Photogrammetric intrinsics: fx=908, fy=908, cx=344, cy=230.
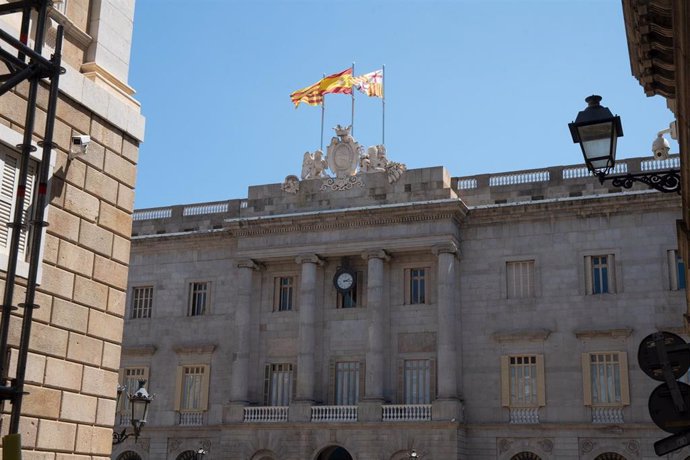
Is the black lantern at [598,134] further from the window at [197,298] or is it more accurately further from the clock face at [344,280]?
the window at [197,298]

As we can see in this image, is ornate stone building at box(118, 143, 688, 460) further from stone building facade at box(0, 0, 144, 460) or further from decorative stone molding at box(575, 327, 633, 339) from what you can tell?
stone building facade at box(0, 0, 144, 460)

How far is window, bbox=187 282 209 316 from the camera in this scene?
3984 centimetres

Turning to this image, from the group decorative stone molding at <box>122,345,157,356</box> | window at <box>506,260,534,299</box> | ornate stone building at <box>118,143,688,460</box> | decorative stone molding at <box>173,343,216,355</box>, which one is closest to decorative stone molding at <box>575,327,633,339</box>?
ornate stone building at <box>118,143,688,460</box>

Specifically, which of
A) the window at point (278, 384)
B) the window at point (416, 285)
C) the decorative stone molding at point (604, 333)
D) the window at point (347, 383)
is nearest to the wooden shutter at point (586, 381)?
the decorative stone molding at point (604, 333)

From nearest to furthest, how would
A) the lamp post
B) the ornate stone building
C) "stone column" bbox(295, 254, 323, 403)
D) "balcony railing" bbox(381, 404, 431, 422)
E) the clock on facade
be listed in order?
the lamp post
the ornate stone building
"balcony railing" bbox(381, 404, 431, 422)
"stone column" bbox(295, 254, 323, 403)
the clock on facade

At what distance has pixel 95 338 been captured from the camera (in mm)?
11484

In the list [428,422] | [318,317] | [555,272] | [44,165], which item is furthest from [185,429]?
[44,165]

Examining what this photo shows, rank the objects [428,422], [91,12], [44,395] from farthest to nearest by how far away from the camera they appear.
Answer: [428,422], [91,12], [44,395]

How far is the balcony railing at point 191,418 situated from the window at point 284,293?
547 cm

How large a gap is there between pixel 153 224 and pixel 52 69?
33.5 metres

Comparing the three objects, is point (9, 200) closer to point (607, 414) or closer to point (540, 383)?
point (540, 383)

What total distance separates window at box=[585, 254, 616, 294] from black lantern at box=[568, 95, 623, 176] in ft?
83.3

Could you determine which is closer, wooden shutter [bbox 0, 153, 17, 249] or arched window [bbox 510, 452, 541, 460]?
wooden shutter [bbox 0, 153, 17, 249]

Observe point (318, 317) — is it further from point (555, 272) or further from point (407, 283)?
point (555, 272)
